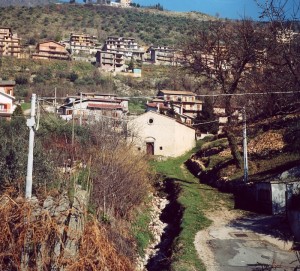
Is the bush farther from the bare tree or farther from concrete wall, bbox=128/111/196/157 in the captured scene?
the bare tree

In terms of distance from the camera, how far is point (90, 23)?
436 feet

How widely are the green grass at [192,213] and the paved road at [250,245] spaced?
443mm

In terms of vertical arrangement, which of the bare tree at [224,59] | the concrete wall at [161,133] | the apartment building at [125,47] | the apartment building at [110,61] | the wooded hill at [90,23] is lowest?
the concrete wall at [161,133]

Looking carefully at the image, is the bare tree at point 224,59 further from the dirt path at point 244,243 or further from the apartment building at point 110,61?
the apartment building at point 110,61

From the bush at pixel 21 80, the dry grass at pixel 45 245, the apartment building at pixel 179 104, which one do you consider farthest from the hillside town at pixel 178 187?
the bush at pixel 21 80

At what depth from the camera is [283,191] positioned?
15.1 m

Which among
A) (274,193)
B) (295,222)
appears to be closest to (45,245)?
(295,222)

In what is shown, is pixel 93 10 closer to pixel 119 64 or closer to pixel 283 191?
pixel 119 64

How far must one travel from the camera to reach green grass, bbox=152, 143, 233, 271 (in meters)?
10.6

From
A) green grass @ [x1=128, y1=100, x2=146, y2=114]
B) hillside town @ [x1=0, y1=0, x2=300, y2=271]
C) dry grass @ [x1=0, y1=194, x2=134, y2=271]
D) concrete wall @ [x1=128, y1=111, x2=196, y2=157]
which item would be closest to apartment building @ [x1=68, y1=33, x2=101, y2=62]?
green grass @ [x1=128, y1=100, x2=146, y2=114]

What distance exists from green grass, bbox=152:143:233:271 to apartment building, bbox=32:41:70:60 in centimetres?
7075

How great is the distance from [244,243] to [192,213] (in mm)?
3909

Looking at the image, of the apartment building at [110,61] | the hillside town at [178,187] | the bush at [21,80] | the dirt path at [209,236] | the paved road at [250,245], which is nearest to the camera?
the hillside town at [178,187]

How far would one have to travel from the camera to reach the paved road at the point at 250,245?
10.4m
